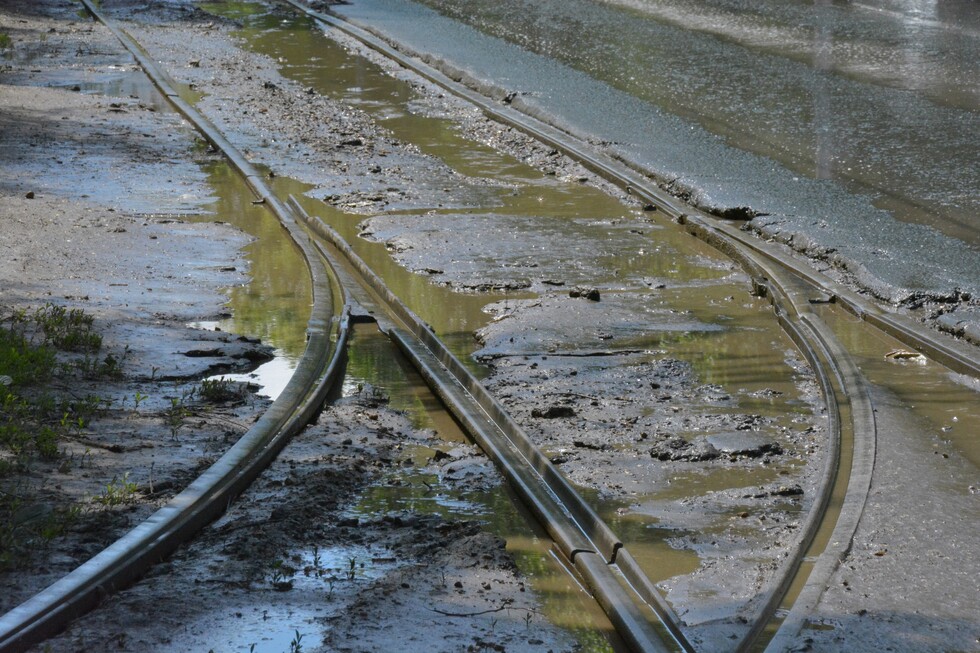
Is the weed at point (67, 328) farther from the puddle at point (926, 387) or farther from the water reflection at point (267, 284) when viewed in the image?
the puddle at point (926, 387)

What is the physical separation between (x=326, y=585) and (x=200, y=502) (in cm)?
76

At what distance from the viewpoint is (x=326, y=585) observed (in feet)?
14.8

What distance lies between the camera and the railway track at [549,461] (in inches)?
167

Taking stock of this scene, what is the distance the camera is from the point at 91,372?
642 cm

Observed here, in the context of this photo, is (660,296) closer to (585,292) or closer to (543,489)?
(585,292)

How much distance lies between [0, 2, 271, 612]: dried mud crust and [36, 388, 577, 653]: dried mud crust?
399mm

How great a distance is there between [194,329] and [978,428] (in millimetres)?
4240

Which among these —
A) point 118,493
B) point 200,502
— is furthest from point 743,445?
point 118,493

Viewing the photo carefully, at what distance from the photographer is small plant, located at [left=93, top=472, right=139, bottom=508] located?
16.5 feet

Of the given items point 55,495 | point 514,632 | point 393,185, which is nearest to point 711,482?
point 514,632

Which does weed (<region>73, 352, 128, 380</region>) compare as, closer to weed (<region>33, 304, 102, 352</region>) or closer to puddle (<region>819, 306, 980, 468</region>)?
weed (<region>33, 304, 102, 352</region>)

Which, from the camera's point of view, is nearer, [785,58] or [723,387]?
[723,387]

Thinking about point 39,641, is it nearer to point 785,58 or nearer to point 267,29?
point 785,58

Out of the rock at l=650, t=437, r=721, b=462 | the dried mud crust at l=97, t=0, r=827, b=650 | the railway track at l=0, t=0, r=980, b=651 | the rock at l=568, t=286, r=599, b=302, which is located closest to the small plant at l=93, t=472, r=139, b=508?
the railway track at l=0, t=0, r=980, b=651
